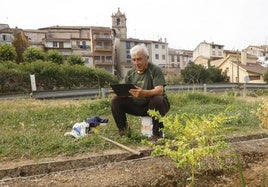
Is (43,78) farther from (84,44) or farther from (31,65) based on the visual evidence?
(84,44)

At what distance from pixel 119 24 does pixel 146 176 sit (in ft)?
172

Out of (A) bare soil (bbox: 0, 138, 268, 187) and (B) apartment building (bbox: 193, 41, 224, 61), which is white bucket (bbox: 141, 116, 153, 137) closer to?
(A) bare soil (bbox: 0, 138, 268, 187)

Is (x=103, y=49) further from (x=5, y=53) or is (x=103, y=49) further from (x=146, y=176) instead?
(x=146, y=176)

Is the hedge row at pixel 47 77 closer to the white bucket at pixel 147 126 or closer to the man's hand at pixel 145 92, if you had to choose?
the white bucket at pixel 147 126

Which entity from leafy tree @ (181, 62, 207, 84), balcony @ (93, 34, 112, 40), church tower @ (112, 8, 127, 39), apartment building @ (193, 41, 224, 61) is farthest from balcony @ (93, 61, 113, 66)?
apartment building @ (193, 41, 224, 61)

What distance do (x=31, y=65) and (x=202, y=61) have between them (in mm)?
30934

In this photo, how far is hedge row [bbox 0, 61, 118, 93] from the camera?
52.9ft

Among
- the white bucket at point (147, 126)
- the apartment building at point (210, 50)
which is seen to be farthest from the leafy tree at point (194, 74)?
the white bucket at point (147, 126)

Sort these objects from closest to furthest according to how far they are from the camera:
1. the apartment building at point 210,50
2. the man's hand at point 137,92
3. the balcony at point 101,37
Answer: the man's hand at point 137,92, the balcony at point 101,37, the apartment building at point 210,50

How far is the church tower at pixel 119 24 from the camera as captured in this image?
5175cm

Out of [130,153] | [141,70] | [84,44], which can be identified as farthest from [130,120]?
[84,44]

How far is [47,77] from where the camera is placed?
729 inches

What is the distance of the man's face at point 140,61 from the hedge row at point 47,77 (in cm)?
1402

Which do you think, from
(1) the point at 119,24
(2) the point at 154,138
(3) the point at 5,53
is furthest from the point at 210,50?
(2) the point at 154,138
